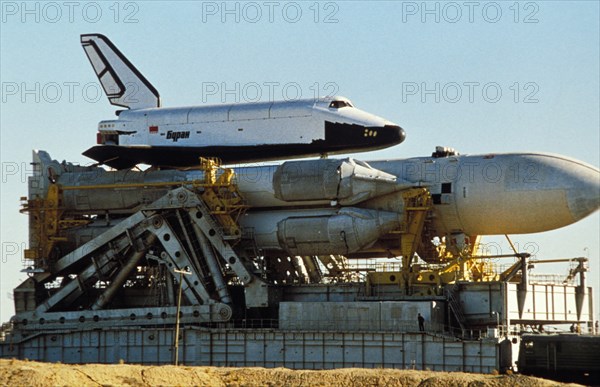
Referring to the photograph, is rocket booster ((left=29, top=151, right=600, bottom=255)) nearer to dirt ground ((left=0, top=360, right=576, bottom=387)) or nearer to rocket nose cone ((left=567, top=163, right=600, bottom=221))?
rocket nose cone ((left=567, top=163, right=600, bottom=221))

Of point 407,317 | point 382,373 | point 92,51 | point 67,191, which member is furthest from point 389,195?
point 92,51

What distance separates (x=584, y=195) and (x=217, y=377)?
21504 mm

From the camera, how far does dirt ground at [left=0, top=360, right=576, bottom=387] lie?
47.3 m

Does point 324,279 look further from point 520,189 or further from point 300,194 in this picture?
point 520,189

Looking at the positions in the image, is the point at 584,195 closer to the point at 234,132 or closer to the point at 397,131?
the point at 397,131

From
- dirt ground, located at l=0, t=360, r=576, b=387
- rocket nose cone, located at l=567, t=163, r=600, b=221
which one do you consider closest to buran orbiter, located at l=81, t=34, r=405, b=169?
rocket nose cone, located at l=567, t=163, r=600, b=221

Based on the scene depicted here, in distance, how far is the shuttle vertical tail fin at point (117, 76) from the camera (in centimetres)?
7506

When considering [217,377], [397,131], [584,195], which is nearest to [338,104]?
[397,131]

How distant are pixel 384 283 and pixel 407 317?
3.67 meters

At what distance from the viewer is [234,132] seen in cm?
6950

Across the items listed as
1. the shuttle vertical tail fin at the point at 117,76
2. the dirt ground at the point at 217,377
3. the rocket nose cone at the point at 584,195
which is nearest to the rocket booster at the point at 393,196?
the rocket nose cone at the point at 584,195

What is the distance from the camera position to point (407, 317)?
61.5 metres

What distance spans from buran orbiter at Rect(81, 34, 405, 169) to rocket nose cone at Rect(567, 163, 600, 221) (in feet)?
34.4

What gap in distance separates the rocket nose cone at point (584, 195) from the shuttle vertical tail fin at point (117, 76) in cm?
2698
